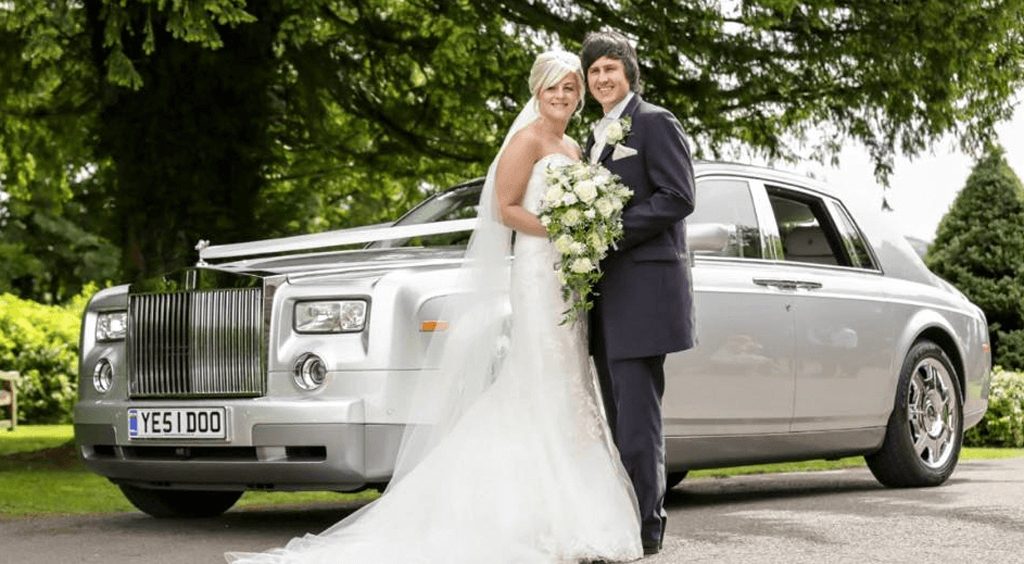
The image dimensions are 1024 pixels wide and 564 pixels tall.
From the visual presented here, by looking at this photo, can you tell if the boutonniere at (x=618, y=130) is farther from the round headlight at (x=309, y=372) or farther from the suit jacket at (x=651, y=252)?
the round headlight at (x=309, y=372)

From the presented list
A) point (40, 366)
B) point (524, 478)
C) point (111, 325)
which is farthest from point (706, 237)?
point (40, 366)

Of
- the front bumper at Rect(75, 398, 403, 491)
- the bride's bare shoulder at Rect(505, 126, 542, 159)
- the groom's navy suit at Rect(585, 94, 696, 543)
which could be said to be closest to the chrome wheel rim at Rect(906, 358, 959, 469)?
the groom's navy suit at Rect(585, 94, 696, 543)

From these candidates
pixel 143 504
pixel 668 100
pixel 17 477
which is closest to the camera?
pixel 143 504

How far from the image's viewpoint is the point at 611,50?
5.68 metres

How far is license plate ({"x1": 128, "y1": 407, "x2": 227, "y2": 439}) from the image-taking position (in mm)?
6492

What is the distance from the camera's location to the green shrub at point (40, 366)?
1905 cm

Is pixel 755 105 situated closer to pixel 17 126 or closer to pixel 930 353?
pixel 930 353

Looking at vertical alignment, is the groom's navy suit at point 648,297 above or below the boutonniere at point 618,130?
below

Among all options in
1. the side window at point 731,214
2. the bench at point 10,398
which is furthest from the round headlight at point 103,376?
the bench at point 10,398

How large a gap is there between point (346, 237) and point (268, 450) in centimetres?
126

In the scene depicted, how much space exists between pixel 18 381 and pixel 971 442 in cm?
1132

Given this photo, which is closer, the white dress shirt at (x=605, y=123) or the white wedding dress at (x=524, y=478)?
the white wedding dress at (x=524, y=478)

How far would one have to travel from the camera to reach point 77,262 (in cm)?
3809

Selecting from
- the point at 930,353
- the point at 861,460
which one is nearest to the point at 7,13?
→ the point at 930,353
